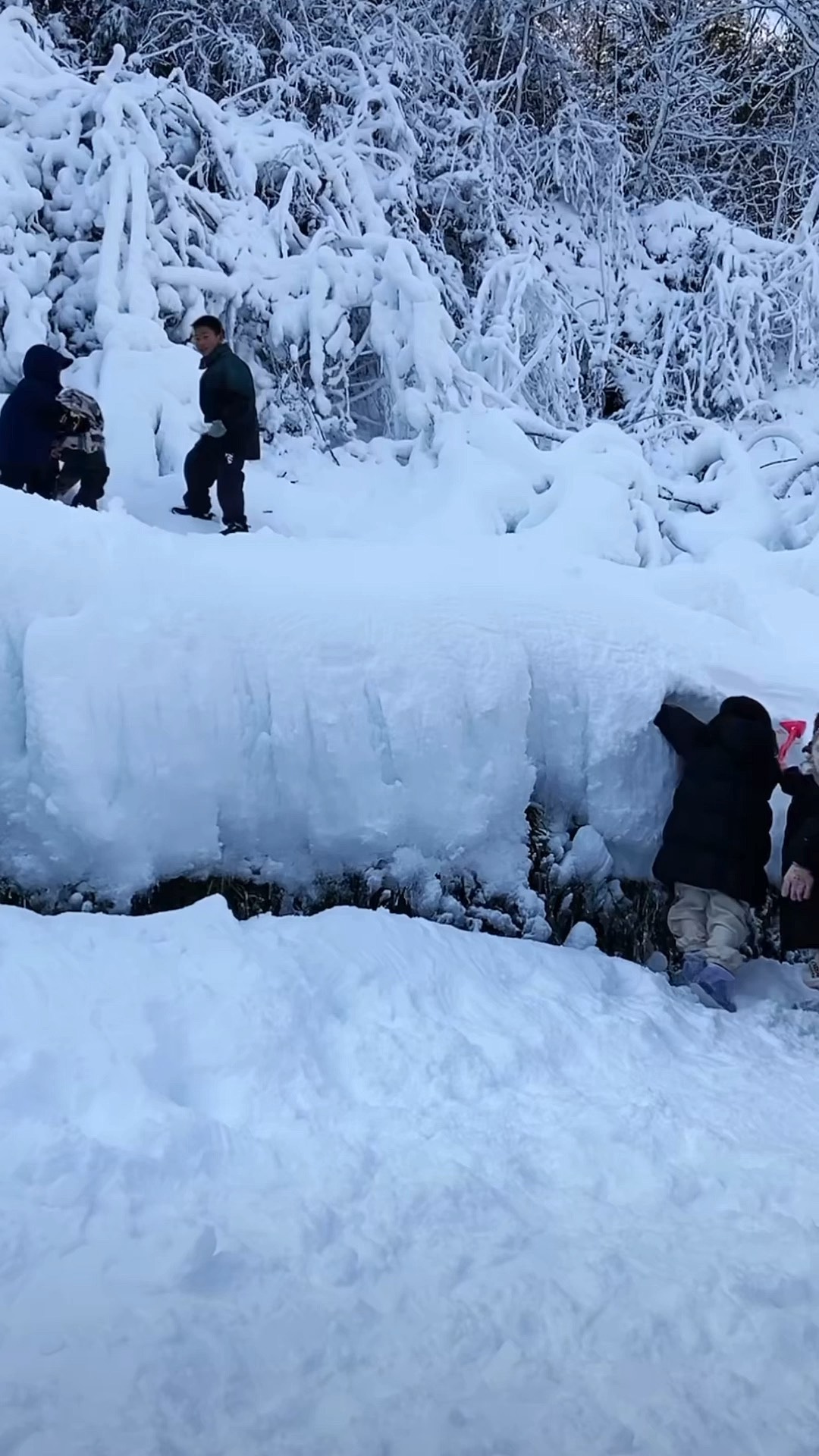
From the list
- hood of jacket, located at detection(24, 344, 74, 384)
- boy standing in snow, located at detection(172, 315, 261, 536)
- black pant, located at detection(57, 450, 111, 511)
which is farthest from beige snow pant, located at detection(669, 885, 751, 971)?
hood of jacket, located at detection(24, 344, 74, 384)

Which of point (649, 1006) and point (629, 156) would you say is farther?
point (629, 156)

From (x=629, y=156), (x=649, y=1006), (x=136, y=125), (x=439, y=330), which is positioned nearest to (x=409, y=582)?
(x=649, y=1006)

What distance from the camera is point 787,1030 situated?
3.60m

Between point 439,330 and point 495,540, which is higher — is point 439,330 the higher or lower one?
the higher one

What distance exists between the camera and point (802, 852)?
365cm

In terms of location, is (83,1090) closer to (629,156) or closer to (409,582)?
(409,582)

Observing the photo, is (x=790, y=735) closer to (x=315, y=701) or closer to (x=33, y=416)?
(x=315, y=701)

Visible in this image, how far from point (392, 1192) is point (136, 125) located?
23.4ft

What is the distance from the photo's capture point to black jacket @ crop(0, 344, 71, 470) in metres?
5.11

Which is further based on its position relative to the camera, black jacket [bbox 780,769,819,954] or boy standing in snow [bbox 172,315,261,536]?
boy standing in snow [bbox 172,315,261,536]

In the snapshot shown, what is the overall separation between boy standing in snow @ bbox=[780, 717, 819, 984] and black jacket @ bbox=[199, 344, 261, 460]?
3.27 m

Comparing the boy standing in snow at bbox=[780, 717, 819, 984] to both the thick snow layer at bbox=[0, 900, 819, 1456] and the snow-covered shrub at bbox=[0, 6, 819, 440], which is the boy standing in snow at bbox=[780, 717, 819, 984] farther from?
the snow-covered shrub at bbox=[0, 6, 819, 440]

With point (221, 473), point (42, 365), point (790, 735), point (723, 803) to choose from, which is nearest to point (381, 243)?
point (221, 473)

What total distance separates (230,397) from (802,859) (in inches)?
142
